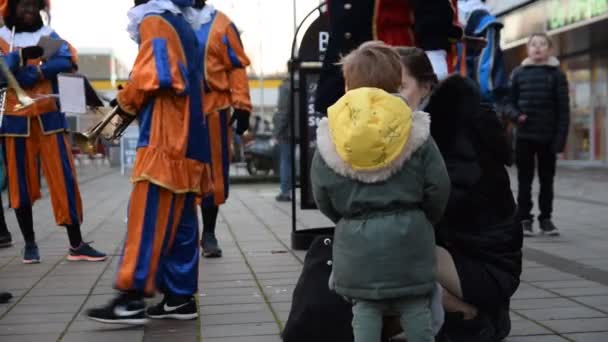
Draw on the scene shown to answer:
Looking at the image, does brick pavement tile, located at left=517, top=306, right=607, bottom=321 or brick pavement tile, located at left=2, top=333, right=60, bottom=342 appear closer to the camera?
brick pavement tile, located at left=2, top=333, right=60, bottom=342

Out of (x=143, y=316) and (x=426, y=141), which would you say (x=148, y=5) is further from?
(x=426, y=141)

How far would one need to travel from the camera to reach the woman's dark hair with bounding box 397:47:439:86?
13.0ft

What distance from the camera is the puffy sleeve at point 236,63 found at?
23.4 ft

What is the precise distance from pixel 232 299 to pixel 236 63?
2.30 meters

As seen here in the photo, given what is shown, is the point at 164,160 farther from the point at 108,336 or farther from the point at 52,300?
the point at 52,300

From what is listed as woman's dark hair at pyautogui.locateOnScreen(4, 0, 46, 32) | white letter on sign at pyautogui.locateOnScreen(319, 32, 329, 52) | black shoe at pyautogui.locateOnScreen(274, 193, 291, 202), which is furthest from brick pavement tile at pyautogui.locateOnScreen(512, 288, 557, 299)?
black shoe at pyautogui.locateOnScreen(274, 193, 291, 202)

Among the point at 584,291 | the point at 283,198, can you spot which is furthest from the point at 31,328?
the point at 283,198

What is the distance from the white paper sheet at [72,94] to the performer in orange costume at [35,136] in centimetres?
54

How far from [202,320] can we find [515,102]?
4.65 meters

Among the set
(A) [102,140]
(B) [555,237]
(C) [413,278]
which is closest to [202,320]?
(A) [102,140]

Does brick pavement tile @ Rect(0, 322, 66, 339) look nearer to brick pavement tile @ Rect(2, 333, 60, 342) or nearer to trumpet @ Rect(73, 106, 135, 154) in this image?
brick pavement tile @ Rect(2, 333, 60, 342)

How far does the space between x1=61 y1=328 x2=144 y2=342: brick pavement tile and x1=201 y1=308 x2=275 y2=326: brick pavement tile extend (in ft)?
1.20

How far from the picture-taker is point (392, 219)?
3.38m

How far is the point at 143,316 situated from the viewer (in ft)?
15.7
